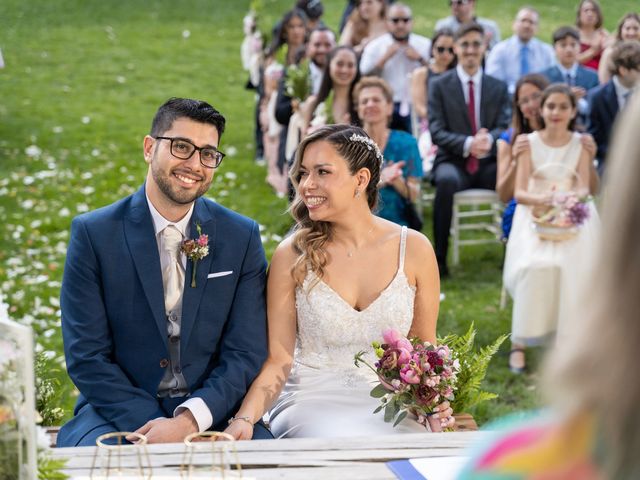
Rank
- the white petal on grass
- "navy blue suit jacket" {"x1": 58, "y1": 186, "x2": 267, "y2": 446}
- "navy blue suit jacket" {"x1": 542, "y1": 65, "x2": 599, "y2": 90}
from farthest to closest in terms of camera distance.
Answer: the white petal on grass, "navy blue suit jacket" {"x1": 542, "y1": 65, "x2": 599, "y2": 90}, "navy blue suit jacket" {"x1": 58, "y1": 186, "x2": 267, "y2": 446}

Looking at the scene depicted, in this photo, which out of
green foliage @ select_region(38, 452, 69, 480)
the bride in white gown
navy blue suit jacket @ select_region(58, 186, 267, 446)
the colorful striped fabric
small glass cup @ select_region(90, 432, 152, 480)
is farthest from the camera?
the bride in white gown

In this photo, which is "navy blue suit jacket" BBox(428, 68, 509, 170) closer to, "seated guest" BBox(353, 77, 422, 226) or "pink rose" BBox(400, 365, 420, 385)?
"seated guest" BBox(353, 77, 422, 226)

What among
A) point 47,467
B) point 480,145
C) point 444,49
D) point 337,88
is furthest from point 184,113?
point 444,49

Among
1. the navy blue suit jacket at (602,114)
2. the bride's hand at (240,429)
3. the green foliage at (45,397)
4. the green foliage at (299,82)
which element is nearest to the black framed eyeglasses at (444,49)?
the green foliage at (299,82)

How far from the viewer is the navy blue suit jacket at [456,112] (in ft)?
27.8

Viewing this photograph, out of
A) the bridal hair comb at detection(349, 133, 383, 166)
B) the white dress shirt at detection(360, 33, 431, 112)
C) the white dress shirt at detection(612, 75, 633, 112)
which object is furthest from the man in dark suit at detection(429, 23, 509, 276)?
the bridal hair comb at detection(349, 133, 383, 166)

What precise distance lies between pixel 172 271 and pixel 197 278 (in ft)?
0.38

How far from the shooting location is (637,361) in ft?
3.63

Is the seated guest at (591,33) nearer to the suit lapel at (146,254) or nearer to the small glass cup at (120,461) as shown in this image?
the suit lapel at (146,254)

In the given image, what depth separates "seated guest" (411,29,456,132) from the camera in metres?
9.43

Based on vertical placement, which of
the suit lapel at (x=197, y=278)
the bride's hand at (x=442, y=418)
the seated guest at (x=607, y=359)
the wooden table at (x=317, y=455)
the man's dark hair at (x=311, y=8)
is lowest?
the bride's hand at (x=442, y=418)

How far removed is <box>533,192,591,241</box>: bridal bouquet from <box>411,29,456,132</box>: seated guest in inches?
122

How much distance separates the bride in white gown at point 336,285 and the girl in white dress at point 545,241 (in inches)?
86.2

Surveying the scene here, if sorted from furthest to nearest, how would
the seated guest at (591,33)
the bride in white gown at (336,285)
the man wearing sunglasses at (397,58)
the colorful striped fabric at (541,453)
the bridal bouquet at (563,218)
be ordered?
1. the seated guest at (591,33)
2. the man wearing sunglasses at (397,58)
3. the bridal bouquet at (563,218)
4. the bride in white gown at (336,285)
5. the colorful striped fabric at (541,453)
